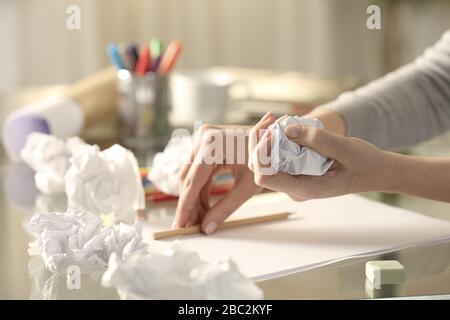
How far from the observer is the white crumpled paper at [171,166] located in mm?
916

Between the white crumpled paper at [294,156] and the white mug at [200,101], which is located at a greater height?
the white crumpled paper at [294,156]

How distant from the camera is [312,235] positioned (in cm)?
76

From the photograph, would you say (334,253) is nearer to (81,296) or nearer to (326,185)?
(326,185)

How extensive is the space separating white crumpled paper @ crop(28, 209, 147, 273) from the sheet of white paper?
8 centimetres

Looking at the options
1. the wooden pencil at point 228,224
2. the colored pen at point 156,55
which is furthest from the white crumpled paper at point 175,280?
the colored pen at point 156,55

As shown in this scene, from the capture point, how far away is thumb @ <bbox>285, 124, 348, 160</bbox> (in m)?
0.63

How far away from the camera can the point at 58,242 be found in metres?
0.66

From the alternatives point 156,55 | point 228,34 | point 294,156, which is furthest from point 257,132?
point 228,34

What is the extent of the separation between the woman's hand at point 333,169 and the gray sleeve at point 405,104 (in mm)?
271

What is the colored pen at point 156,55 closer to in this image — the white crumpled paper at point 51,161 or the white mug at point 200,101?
the white mug at point 200,101

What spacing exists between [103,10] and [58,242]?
7.87ft

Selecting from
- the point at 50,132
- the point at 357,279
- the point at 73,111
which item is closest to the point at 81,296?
the point at 357,279

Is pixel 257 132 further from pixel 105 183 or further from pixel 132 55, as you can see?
pixel 132 55

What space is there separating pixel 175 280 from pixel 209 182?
0.94 ft
